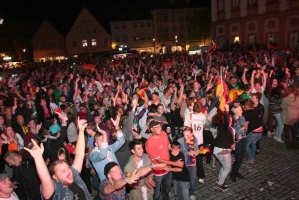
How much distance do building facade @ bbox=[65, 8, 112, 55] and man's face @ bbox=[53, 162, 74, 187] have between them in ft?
168

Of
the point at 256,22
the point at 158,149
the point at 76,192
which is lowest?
the point at 158,149

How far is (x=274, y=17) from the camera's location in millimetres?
27312

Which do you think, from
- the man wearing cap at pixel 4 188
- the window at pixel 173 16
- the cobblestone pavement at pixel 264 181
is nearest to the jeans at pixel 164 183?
the cobblestone pavement at pixel 264 181

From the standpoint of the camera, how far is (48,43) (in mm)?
51156

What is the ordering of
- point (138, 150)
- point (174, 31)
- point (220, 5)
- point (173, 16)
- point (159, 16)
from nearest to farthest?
point (138, 150), point (220, 5), point (159, 16), point (173, 16), point (174, 31)

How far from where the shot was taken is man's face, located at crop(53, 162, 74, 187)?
3074 millimetres

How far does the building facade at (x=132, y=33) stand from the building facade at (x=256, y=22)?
847 inches

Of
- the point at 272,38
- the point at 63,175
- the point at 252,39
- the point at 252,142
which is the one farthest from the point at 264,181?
the point at 252,39

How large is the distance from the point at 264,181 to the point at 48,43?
52.7 meters

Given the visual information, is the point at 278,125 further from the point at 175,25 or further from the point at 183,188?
the point at 175,25

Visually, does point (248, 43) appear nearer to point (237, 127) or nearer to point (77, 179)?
point (237, 127)

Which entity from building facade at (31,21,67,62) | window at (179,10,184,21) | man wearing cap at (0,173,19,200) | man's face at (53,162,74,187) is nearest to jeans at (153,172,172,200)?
man's face at (53,162,74,187)

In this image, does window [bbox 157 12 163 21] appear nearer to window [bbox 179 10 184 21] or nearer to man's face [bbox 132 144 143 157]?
window [bbox 179 10 184 21]

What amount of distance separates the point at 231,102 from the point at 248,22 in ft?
87.0
